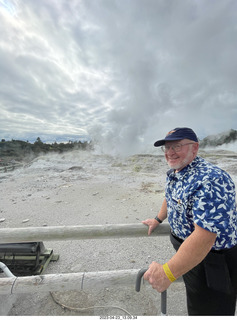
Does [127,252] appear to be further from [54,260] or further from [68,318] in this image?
[68,318]

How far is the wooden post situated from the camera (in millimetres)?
1900

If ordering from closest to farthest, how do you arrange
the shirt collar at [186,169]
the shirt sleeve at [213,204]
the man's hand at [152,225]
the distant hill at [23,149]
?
the shirt sleeve at [213,204]
the shirt collar at [186,169]
the man's hand at [152,225]
the distant hill at [23,149]

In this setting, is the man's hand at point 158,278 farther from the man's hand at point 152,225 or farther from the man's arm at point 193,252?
the man's hand at point 152,225

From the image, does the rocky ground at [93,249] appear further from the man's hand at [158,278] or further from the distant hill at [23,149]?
the distant hill at [23,149]

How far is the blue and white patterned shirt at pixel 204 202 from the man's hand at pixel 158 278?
0.39m

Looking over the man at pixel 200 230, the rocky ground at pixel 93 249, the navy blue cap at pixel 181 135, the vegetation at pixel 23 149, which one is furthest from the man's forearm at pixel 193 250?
the vegetation at pixel 23 149

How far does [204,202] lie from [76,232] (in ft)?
4.91

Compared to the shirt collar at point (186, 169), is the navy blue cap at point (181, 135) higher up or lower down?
higher up

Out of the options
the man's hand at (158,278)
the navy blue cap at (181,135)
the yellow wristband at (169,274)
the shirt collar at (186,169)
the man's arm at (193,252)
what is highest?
the navy blue cap at (181,135)

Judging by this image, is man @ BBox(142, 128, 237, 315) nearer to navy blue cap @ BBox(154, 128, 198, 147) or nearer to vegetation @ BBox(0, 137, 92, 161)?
navy blue cap @ BBox(154, 128, 198, 147)

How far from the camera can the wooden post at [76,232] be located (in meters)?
1.90

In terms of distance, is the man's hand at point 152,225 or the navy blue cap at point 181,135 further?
the man's hand at point 152,225

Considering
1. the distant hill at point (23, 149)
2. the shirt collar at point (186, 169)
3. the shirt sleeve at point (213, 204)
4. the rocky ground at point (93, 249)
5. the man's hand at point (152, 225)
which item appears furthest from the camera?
the distant hill at point (23, 149)

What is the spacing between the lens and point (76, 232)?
6.39 ft
